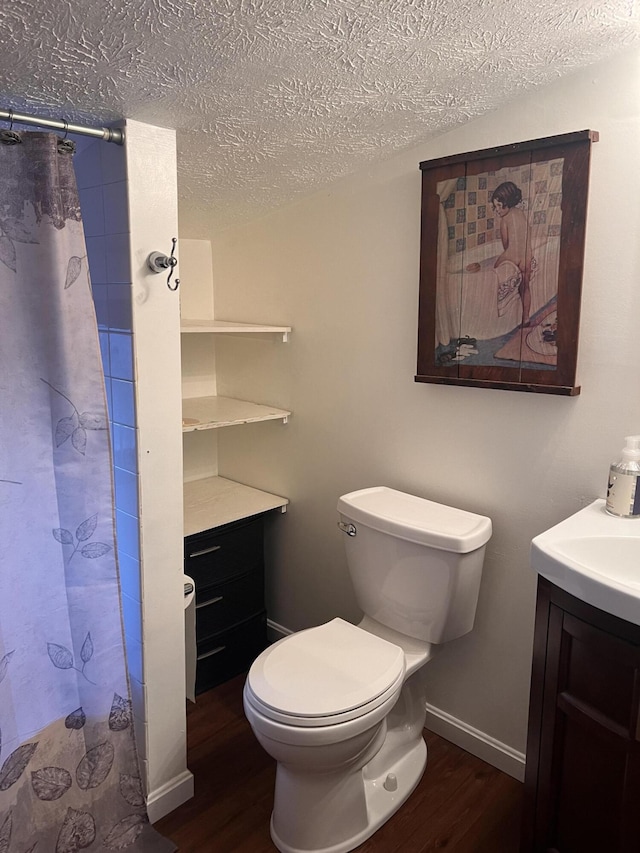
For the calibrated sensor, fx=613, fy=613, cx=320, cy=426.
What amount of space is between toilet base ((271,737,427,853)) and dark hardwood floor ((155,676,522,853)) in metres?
0.02

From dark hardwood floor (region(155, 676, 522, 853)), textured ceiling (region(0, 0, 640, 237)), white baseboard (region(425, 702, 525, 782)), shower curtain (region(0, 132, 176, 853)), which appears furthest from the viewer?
white baseboard (region(425, 702, 525, 782))

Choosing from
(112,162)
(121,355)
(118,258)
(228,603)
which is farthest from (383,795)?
(112,162)

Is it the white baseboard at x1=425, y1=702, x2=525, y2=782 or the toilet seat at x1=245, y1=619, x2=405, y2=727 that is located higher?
the toilet seat at x1=245, y1=619, x2=405, y2=727

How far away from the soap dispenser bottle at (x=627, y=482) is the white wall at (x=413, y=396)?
8 cm

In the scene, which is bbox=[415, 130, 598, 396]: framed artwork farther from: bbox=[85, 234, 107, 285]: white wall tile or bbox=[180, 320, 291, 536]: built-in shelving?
bbox=[85, 234, 107, 285]: white wall tile

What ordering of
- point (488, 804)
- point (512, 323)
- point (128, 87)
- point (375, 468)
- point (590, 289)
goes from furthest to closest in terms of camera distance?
point (375, 468) < point (488, 804) < point (512, 323) < point (590, 289) < point (128, 87)

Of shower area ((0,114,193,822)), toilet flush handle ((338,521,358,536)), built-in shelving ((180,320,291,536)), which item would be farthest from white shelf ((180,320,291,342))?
toilet flush handle ((338,521,358,536))

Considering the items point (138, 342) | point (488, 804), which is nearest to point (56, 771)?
point (138, 342)

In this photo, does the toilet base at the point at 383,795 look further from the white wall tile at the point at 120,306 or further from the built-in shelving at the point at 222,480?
the white wall tile at the point at 120,306

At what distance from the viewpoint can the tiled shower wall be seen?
1496mm

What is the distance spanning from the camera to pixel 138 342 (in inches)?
59.6

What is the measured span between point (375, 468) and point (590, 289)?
90 cm

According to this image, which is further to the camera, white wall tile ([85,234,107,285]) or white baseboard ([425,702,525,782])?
white baseboard ([425,702,525,782])

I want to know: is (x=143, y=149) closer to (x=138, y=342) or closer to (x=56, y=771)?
(x=138, y=342)
